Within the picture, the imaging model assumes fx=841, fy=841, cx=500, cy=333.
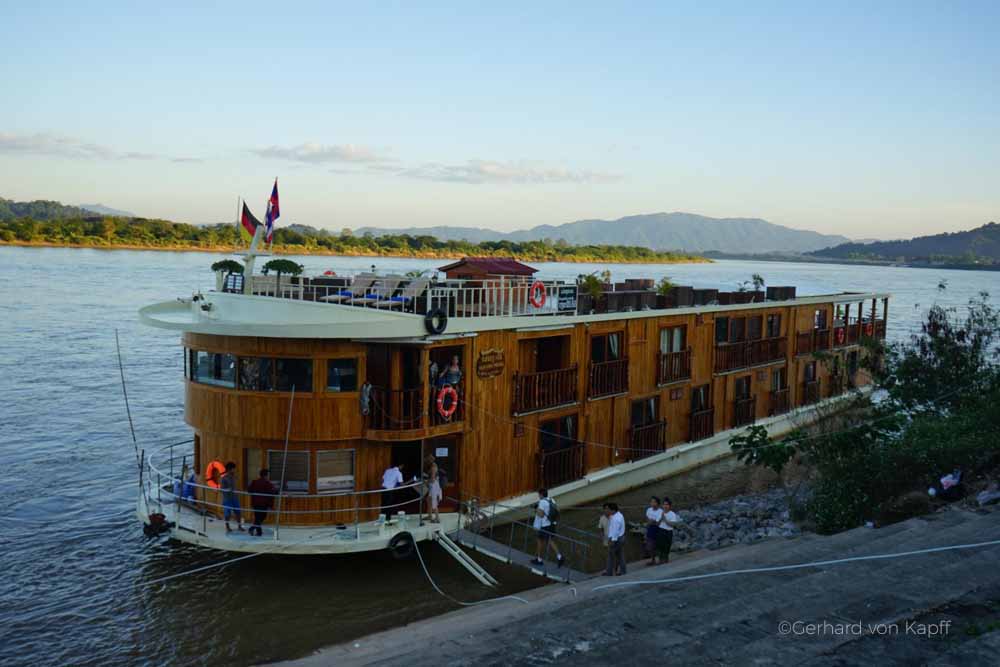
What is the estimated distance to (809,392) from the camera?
30547 millimetres

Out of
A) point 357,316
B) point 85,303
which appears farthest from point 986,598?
point 85,303

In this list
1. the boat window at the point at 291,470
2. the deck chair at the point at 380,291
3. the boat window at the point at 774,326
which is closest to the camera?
the boat window at the point at 291,470

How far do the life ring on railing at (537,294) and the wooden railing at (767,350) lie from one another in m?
10.8

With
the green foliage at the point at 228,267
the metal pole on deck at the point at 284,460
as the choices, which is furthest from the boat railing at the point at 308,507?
A: the green foliage at the point at 228,267

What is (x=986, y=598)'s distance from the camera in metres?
10.3

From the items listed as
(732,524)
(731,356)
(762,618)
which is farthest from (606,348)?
(762,618)

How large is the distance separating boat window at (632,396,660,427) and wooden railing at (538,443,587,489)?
259 cm

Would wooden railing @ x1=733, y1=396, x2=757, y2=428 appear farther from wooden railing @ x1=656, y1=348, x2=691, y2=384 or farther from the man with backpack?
the man with backpack

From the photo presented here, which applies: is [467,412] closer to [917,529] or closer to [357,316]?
[357,316]

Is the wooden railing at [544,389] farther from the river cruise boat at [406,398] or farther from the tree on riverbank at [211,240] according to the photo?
the tree on riverbank at [211,240]

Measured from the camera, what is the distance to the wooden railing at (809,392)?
1195 inches

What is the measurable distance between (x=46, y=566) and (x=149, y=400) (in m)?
17.8

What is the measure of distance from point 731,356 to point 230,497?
1614cm

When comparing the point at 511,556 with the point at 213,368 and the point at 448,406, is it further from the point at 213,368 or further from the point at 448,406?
the point at 213,368
